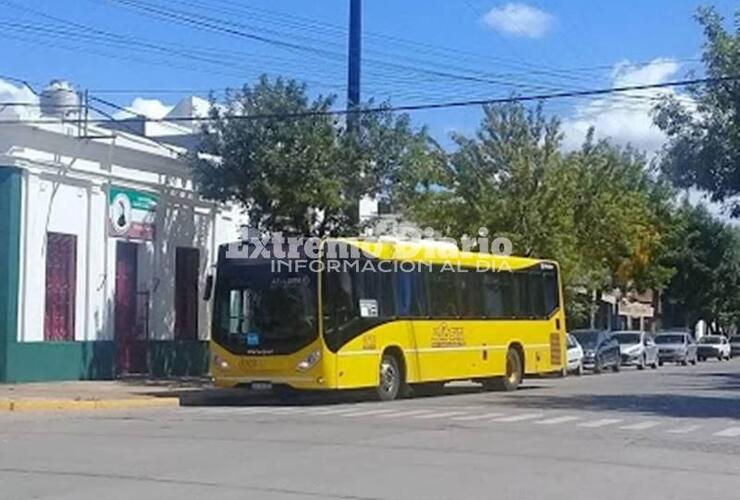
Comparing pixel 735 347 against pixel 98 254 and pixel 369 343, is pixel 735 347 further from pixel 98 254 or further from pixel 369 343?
pixel 369 343

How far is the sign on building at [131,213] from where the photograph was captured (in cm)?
3041

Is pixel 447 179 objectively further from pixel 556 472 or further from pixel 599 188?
pixel 556 472

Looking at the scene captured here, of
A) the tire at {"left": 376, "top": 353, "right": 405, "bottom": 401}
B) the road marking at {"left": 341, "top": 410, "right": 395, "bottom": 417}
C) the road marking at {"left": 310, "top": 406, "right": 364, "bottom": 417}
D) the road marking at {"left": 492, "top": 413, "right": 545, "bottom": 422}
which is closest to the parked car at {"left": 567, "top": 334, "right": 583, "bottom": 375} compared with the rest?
the tire at {"left": 376, "top": 353, "right": 405, "bottom": 401}

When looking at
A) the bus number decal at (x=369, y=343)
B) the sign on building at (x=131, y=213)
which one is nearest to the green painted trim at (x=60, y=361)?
the sign on building at (x=131, y=213)

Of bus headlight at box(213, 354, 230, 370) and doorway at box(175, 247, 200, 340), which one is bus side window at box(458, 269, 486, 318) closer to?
bus headlight at box(213, 354, 230, 370)

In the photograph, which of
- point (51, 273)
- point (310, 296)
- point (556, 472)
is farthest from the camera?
point (51, 273)

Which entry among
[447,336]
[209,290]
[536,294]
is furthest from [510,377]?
[209,290]

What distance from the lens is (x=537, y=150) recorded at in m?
44.3

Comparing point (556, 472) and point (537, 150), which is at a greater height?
point (537, 150)

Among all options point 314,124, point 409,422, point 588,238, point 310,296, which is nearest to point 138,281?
point 314,124

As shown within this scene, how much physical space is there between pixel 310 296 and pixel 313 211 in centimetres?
728

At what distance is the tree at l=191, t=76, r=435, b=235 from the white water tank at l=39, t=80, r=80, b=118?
3276 mm

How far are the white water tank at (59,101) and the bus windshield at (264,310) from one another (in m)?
8.77

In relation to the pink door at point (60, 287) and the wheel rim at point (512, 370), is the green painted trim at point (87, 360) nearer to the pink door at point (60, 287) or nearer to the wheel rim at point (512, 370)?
the pink door at point (60, 287)
